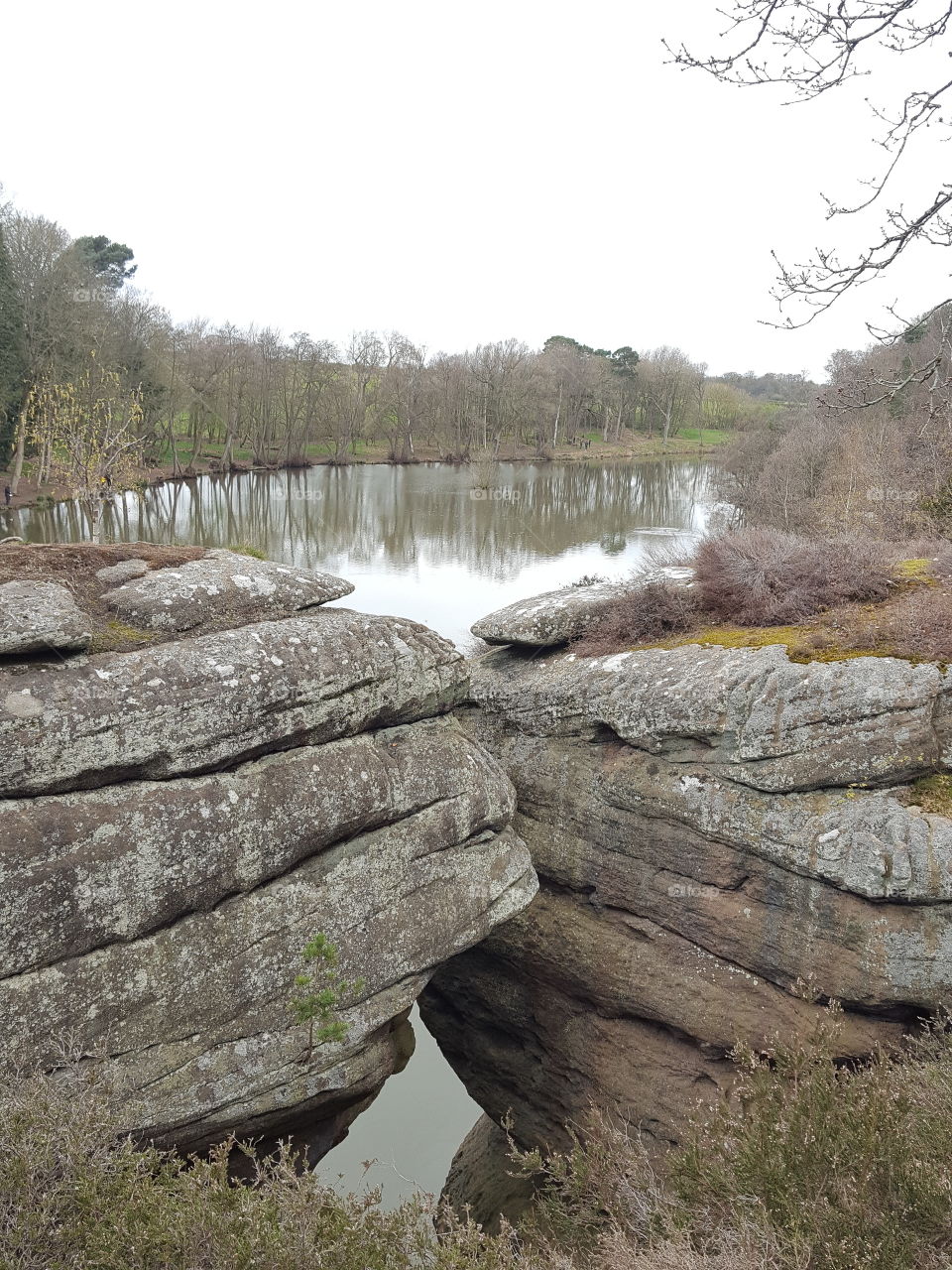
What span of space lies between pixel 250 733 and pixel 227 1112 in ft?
9.09

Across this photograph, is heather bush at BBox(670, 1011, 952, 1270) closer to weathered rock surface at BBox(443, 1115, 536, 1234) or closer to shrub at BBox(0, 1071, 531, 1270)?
shrub at BBox(0, 1071, 531, 1270)

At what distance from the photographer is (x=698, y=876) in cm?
775

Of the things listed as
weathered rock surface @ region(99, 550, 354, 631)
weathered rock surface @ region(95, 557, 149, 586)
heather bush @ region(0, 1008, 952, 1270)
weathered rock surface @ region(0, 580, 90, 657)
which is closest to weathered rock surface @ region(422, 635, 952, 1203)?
heather bush @ region(0, 1008, 952, 1270)

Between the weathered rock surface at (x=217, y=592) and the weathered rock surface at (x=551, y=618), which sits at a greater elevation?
the weathered rock surface at (x=217, y=592)

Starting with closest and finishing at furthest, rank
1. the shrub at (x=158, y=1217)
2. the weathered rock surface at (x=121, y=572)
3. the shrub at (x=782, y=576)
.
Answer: the shrub at (x=158, y=1217)
the weathered rock surface at (x=121, y=572)
the shrub at (x=782, y=576)

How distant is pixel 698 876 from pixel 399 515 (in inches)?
1464

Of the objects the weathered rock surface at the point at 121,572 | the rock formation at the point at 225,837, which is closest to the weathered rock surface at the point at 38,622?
the rock formation at the point at 225,837

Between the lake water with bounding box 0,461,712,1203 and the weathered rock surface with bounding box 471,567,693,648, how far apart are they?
220 inches

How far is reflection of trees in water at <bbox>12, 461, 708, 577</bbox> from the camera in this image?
113 feet

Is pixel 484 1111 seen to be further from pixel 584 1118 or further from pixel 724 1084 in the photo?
pixel 724 1084

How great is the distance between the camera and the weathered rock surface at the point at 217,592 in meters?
6.96
